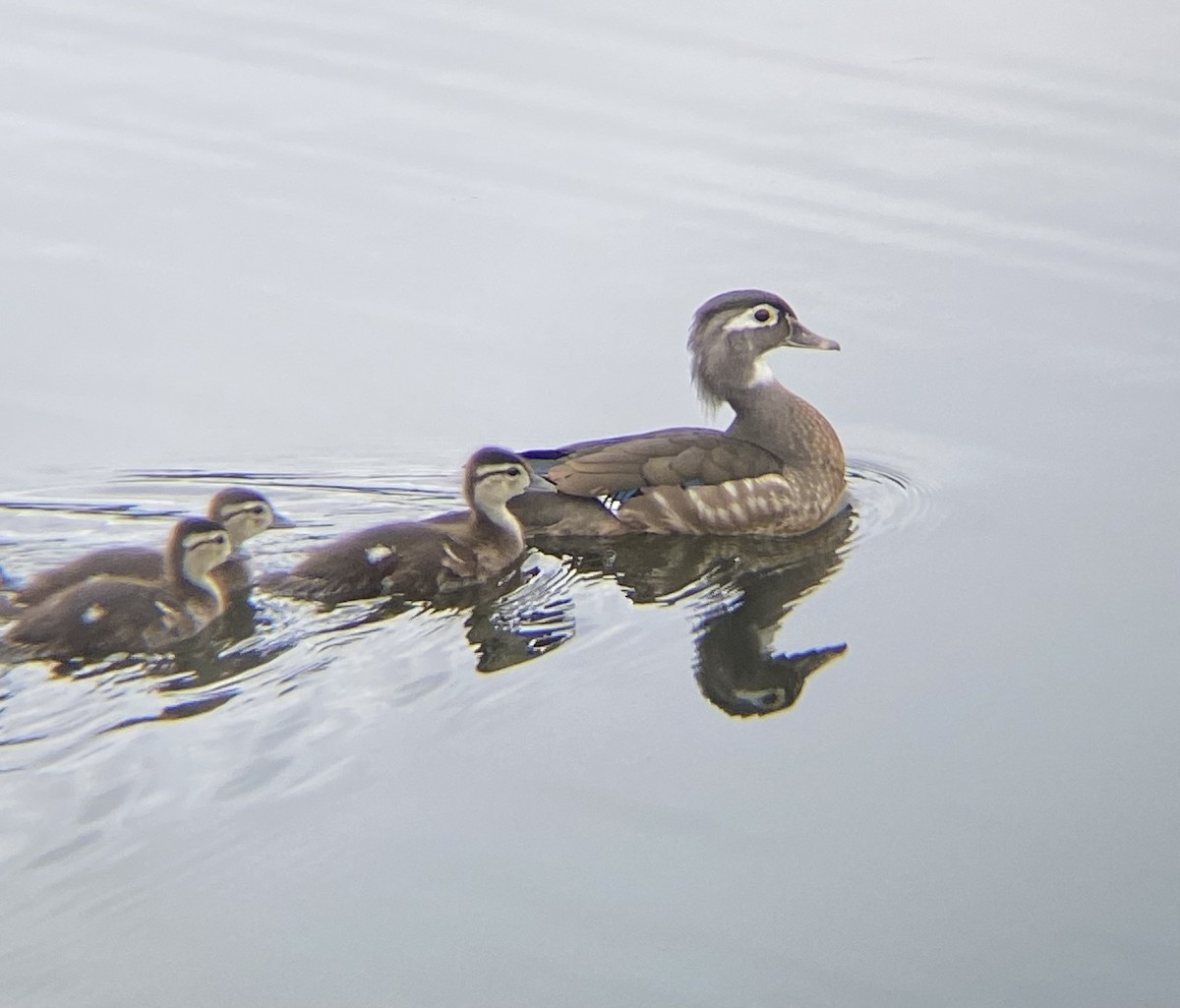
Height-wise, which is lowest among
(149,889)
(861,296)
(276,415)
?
(149,889)

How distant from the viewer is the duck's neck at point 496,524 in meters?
6.98

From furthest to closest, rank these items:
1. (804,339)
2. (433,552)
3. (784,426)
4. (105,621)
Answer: (804,339) → (784,426) → (433,552) → (105,621)

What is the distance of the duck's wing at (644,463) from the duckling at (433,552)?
24 centimetres

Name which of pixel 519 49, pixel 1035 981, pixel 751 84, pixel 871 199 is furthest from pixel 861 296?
pixel 1035 981

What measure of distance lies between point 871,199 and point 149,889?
590 cm

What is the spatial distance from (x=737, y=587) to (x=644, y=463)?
2.10ft

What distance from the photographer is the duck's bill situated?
7.86 meters

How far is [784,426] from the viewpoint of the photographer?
25.2 feet

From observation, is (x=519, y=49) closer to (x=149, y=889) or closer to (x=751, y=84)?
(x=751, y=84)

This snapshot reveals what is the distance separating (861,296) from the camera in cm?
888

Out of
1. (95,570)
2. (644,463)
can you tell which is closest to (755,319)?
(644,463)

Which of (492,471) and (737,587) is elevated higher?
(492,471)

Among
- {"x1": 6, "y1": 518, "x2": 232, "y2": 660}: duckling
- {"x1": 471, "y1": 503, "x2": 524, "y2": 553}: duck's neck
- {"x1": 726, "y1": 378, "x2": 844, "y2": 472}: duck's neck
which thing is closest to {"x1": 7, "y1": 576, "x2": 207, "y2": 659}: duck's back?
{"x1": 6, "y1": 518, "x2": 232, "y2": 660}: duckling

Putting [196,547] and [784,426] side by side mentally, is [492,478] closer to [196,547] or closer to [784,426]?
[196,547]
